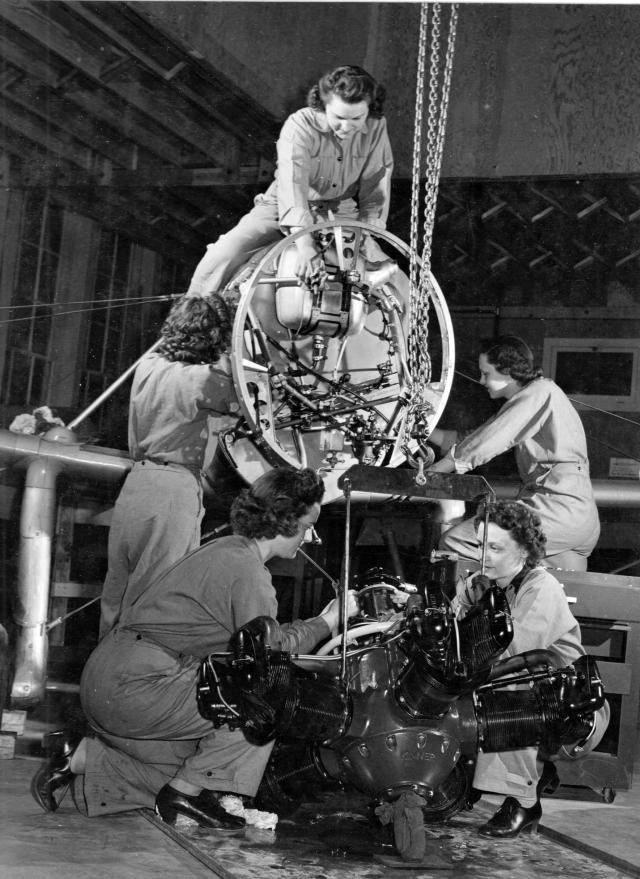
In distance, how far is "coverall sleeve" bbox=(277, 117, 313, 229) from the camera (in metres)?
3.43

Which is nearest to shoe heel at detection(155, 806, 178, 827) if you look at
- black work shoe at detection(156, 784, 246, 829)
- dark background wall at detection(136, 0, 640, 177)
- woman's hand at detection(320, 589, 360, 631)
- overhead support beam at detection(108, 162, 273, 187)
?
black work shoe at detection(156, 784, 246, 829)

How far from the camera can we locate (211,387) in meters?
3.21

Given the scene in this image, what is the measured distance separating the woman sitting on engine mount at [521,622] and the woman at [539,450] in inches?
12.5

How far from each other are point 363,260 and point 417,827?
172 centimetres

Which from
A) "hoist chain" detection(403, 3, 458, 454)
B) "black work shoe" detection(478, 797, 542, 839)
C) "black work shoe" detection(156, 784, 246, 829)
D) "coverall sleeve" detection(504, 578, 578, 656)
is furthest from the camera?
"hoist chain" detection(403, 3, 458, 454)

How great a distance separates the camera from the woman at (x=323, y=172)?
3.44 metres

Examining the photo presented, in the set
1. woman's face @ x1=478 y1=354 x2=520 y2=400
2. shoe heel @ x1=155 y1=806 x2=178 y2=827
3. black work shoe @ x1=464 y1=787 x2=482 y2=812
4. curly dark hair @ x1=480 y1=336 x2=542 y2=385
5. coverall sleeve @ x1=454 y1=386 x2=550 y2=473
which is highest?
curly dark hair @ x1=480 y1=336 x2=542 y2=385

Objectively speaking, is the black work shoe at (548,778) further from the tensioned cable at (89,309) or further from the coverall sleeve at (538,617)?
the tensioned cable at (89,309)

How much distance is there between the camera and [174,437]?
329 centimetres

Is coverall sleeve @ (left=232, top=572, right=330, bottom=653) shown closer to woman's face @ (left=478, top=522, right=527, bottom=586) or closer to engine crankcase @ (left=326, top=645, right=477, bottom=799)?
engine crankcase @ (left=326, top=645, right=477, bottom=799)

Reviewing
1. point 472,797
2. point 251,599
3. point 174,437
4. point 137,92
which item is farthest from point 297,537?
point 137,92

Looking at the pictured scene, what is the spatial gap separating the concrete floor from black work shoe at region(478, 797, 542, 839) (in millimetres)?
36

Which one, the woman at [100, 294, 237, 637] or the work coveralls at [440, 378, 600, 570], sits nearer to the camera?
the woman at [100, 294, 237, 637]

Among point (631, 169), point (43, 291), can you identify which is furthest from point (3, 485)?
point (631, 169)
